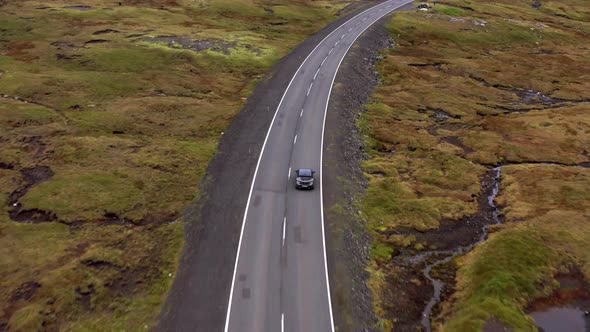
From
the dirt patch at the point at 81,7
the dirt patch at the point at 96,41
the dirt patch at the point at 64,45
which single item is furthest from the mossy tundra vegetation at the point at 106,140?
the dirt patch at the point at 81,7

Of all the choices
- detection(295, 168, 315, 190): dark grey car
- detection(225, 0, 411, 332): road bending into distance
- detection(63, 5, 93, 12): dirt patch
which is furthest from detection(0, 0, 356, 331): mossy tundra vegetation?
detection(295, 168, 315, 190): dark grey car

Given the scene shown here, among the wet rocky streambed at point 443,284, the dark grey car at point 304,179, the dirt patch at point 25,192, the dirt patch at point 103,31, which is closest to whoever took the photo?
the wet rocky streambed at point 443,284

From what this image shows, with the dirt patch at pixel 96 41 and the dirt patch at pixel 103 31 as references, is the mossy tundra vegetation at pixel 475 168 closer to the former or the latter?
the dirt patch at pixel 96 41

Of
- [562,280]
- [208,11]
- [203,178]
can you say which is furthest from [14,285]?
[208,11]

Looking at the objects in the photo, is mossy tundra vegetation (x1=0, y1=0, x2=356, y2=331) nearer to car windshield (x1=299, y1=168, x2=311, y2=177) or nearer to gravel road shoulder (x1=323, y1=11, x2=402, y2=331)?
car windshield (x1=299, y1=168, x2=311, y2=177)

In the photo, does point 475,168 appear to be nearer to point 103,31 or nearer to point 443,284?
point 443,284

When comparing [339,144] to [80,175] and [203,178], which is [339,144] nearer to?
[203,178]

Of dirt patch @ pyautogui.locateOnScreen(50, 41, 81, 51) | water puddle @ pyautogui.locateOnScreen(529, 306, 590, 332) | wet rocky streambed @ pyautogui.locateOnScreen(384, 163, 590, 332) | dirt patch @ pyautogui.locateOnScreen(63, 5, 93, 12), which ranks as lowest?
water puddle @ pyautogui.locateOnScreen(529, 306, 590, 332)
